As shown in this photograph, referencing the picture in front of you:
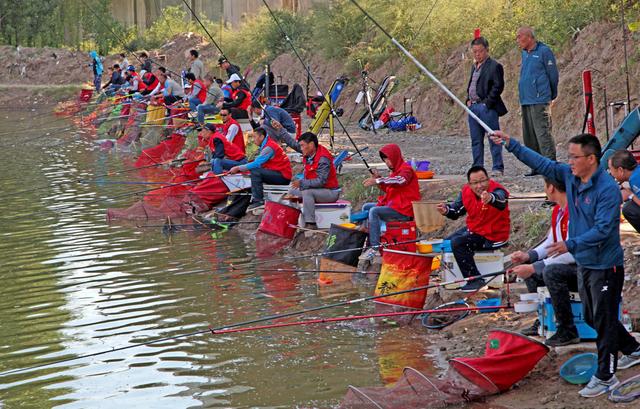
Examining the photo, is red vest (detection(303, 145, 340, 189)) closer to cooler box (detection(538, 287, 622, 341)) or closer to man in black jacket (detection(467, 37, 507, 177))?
man in black jacket (detection(467, 37, 507, 177))

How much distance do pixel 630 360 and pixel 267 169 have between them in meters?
8.57

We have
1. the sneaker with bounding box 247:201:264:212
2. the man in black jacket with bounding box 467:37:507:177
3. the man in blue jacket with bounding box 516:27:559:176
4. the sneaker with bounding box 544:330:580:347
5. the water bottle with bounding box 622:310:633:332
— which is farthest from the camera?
the sneaker with bounding box 247:201:264:212

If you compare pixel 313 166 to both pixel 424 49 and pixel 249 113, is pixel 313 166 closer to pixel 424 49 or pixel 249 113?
pixel 249 113

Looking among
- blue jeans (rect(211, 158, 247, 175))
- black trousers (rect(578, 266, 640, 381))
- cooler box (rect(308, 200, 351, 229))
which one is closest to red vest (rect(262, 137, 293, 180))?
blue jeans (rect(211, 158, 247, 175))

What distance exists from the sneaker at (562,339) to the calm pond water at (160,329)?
4.01ft

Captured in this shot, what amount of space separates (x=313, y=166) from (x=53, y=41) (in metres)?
51.1

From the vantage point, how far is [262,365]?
8820mm

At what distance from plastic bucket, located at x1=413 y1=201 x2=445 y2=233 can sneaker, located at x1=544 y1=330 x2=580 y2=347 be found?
164 inches

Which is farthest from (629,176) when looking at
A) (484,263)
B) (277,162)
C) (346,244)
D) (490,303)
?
(277,162)

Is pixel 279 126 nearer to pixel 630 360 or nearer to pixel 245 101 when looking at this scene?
pixel 245 101

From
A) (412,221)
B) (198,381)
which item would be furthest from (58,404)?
(412,221)

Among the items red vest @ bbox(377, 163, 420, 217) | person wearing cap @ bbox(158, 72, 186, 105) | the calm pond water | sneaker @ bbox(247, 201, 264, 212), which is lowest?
the calm pond water

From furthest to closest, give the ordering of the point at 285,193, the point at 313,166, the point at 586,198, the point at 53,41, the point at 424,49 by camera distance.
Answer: the point at 53,41 → the point at 424,49 → the point at 285,193 → the point at 313,166 → the point at 586,198

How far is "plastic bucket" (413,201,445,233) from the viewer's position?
11758 mm
